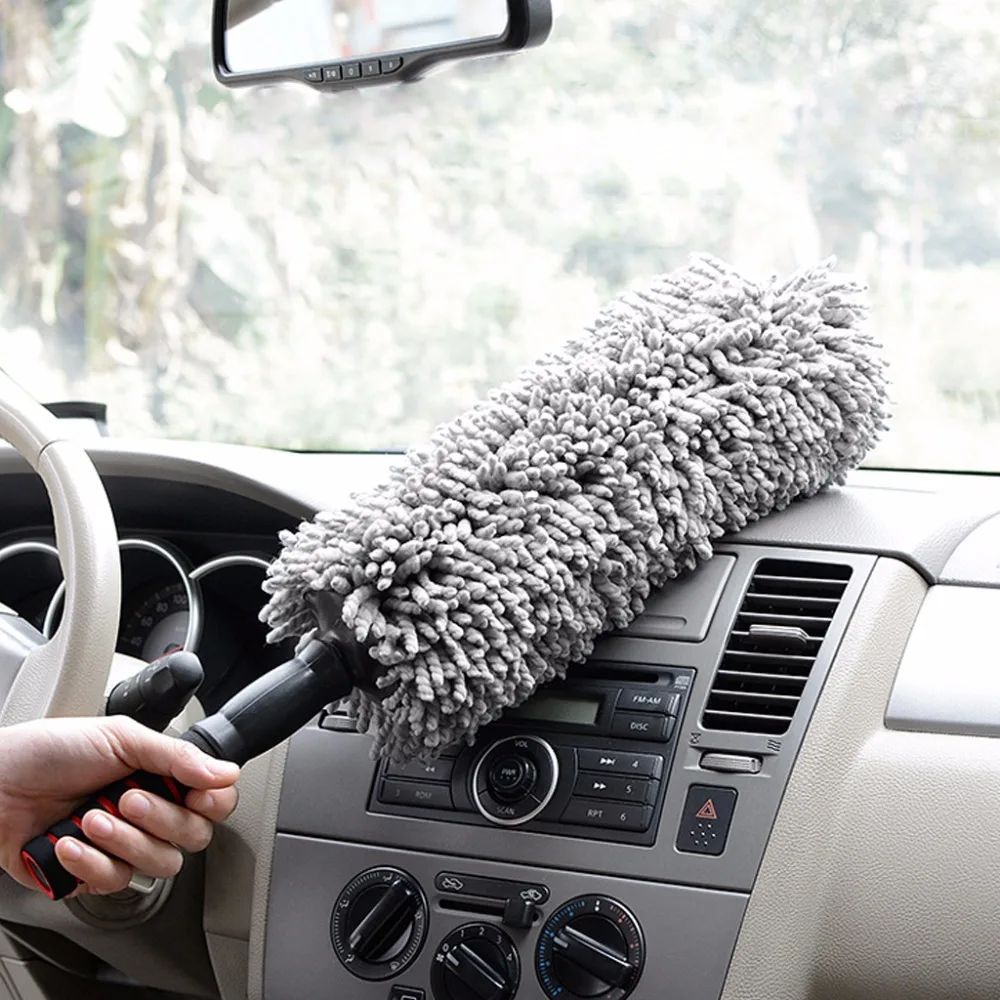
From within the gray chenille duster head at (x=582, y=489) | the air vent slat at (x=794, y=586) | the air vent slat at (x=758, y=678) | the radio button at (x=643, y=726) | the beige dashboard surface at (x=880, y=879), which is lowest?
the beige dashboard surface at (x=880, y=879)

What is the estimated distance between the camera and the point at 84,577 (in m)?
0.90

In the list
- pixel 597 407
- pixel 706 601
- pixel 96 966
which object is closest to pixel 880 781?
pixel 706 601

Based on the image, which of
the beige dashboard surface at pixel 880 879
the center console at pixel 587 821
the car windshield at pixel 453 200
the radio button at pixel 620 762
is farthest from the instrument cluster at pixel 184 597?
the beige dashboard surface at pixel 880 879

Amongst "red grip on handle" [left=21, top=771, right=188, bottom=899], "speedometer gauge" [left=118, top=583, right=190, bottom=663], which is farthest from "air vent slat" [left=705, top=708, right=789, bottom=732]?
"speedometer gauge" [left=118, top=583, right=190, bottom=663]

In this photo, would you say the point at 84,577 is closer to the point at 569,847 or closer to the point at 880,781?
the point at 569,847

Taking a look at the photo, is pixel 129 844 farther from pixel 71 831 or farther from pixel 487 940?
pixel 487 940

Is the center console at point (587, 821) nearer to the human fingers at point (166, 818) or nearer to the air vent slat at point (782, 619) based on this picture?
the air vent slat at point (782, 619)

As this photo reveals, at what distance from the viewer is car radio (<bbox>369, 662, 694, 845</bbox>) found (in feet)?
3.00

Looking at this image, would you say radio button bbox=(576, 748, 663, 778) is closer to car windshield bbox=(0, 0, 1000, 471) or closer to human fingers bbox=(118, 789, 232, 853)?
human fingers bbox=(118, 789, 232, 853)

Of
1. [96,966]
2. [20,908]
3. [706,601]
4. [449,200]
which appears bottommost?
[96,966]

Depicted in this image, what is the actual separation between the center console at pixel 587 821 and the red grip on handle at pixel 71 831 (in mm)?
210

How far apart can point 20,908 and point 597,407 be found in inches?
23.3

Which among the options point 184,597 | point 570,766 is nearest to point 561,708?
point 570,766

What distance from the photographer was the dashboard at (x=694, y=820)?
846mm
